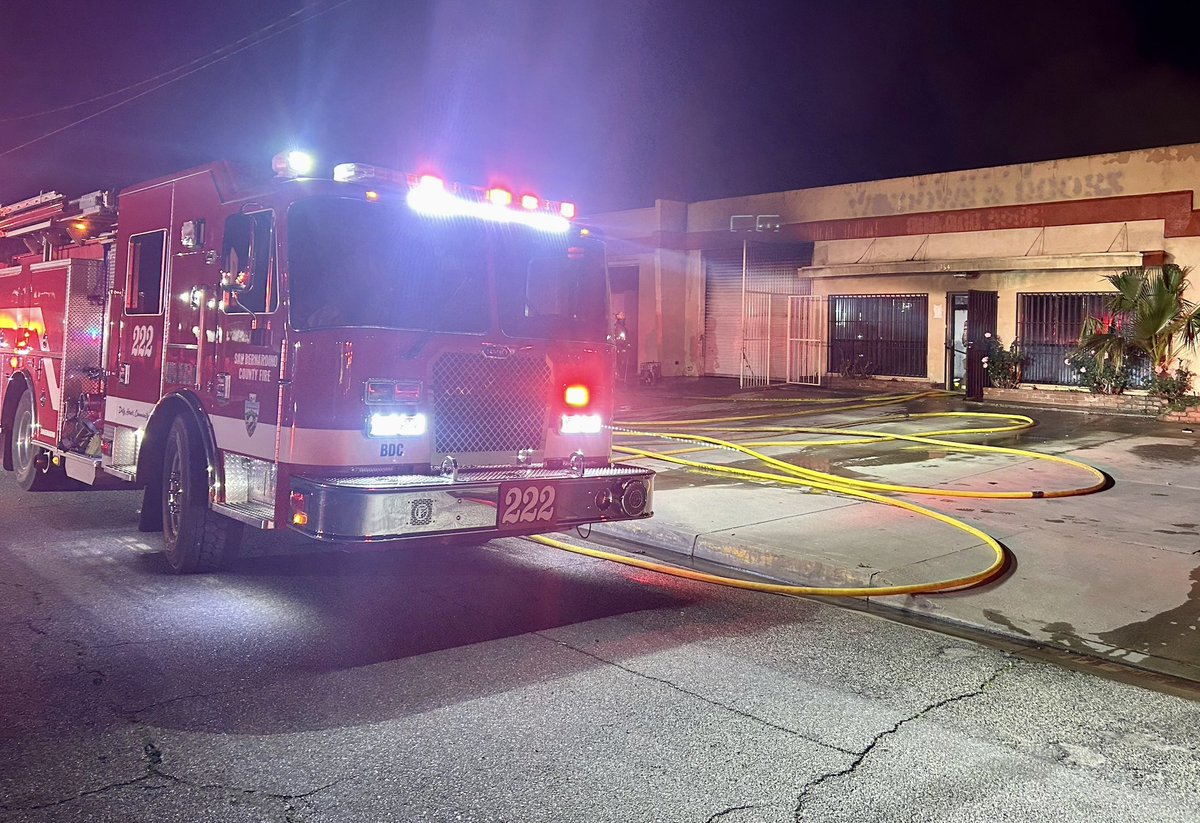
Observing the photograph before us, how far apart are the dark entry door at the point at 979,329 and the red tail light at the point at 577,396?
16947 mm

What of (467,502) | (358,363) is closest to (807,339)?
(467,502)

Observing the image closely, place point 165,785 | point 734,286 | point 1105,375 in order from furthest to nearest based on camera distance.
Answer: point 734,286, point 1105,375, point 165,785

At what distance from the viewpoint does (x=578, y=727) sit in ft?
14.1

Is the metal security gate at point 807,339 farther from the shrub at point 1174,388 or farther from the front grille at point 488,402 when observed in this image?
the front grille at point 488,402

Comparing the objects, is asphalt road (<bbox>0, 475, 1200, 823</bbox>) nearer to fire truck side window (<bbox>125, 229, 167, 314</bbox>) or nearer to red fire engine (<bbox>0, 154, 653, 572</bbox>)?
red fire engine (<bbox>0, 154, 653, 572</bbox>)

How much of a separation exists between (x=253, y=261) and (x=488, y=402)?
168 cm

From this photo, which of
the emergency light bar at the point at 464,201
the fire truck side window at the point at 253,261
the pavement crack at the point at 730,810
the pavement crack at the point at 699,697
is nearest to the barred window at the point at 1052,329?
the emergency light bar at the point at 464,201

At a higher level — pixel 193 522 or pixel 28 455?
pixel 28 455

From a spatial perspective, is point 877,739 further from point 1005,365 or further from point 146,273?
point 1005,365

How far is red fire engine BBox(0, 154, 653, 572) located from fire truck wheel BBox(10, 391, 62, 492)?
86.2 inches

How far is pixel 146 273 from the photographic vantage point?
303 inches

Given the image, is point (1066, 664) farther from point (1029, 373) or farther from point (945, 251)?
point (945, 251)

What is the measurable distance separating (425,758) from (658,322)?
2461cm

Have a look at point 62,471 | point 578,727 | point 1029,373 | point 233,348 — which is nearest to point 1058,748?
point 578,727
